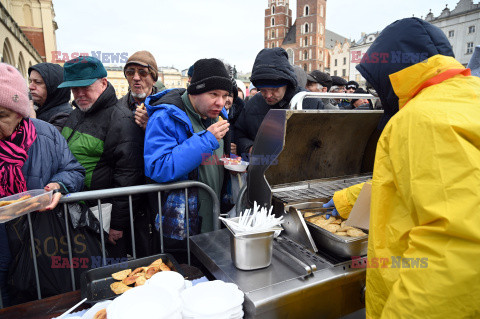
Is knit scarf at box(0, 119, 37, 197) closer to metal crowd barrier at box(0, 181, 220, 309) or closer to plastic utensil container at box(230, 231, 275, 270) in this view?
metal crowd barrier at box(0, 181, 220, 309)

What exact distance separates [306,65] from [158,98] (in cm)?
6009

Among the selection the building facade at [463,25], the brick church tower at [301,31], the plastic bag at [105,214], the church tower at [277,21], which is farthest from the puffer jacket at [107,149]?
the church tower at [277,21]

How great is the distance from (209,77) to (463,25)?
151 feet

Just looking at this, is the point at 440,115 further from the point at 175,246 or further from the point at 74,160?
the point at 74,160

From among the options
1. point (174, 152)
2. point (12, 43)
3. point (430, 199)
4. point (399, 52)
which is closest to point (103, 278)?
point (174, 152)

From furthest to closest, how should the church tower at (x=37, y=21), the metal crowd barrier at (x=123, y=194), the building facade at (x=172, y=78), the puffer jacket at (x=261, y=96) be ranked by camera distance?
1. the building facade at (x=172, y=78)
2. the church tower at (x=37, y=21)
3. the puffer jacket at (x=261, y=96)
4. the metal crowd barrier at (x=123, y=194)

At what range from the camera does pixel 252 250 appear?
150 cm

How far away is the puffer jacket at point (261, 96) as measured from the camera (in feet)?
8.68

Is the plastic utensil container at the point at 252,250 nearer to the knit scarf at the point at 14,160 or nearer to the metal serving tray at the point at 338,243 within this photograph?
the metal serving tray at the point at 338,243

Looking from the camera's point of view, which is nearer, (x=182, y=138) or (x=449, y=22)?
(x=182, y=138)

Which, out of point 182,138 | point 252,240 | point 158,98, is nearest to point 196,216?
point 182,138

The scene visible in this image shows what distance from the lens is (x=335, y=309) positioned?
5.20ft

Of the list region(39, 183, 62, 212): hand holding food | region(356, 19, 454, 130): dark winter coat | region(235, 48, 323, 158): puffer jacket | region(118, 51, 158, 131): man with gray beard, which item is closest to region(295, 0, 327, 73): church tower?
region(235, 48, 323, 158): puffer jacket

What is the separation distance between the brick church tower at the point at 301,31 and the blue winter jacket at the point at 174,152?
179ft
